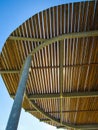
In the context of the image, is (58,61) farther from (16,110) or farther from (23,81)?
(16,110)

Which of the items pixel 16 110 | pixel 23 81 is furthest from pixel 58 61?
pixel 16 110

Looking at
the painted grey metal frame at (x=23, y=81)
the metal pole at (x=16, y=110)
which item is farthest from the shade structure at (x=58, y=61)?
the metal pole at (x=16, y=110)

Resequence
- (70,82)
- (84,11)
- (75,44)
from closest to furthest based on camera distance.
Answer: (84,11)
(75,44)
(70,82)

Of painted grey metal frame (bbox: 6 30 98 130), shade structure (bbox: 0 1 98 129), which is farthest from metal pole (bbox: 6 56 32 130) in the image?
shade structure (bbox: 0 1 98 129)

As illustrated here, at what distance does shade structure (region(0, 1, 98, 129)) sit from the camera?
10891 mm

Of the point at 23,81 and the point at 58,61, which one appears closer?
the point at 23,81

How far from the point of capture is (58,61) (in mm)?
13492

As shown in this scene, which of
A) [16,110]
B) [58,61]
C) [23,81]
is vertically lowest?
[16,110]

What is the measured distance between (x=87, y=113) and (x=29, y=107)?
524 cm

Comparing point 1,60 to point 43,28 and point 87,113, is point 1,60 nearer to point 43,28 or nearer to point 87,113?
point 43,28

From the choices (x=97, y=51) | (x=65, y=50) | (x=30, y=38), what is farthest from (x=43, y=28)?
(x=97, y=51)

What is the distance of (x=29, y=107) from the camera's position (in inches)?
717

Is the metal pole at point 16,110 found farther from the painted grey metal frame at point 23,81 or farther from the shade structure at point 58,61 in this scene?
the shade structure at point 58,61

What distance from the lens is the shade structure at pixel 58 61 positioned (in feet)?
35.7
